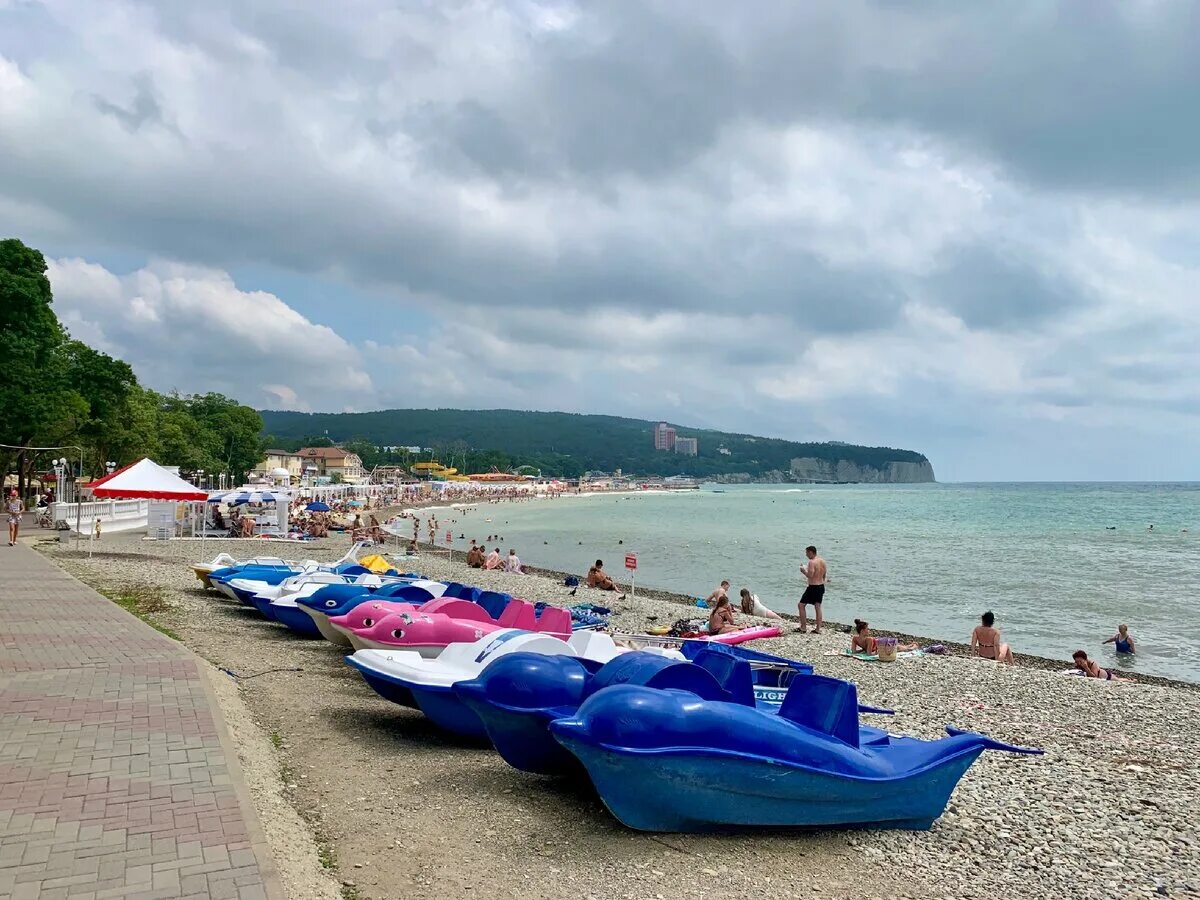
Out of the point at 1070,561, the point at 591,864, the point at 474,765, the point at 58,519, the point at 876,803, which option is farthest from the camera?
the point at 1070,561

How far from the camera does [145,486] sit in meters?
21.0

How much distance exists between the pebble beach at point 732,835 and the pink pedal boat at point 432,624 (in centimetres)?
63

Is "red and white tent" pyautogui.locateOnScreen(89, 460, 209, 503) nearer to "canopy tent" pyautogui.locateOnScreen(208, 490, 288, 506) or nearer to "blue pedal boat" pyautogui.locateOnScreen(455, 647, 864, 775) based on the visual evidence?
"canopy tent" pyautogui.locateOnScreen(208, 490, 288, 506)

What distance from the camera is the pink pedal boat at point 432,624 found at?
927 centimetres

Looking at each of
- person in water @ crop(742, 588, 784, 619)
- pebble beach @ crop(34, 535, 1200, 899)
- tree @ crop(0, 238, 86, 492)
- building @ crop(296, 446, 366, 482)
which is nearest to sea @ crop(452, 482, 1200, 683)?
person in water @ crop(742, 588, 784, 619)

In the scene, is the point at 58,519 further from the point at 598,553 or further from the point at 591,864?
the point at 591,864

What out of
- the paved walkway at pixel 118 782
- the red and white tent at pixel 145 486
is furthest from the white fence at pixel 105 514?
the paved walkway at pixel 118 782

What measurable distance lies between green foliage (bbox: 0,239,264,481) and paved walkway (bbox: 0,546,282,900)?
84.6 feet

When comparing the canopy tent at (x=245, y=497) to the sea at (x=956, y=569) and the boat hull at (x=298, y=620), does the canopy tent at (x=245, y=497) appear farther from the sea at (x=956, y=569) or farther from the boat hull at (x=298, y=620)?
the boat hull at (x=298, y=620)

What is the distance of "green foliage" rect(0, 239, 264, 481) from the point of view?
3084 centimetres

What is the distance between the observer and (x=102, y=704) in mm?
7309

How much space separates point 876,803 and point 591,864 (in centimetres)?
205

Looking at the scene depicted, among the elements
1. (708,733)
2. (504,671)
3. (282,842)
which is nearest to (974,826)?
(708,733)

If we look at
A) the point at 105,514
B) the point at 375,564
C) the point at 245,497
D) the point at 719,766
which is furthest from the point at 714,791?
the point at 105,514
